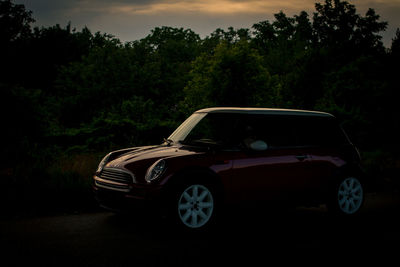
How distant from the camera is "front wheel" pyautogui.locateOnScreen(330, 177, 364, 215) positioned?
821 cm

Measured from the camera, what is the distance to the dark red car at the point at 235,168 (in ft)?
21.2

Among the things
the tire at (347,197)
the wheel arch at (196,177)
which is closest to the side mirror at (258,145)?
the wheel arch at (196,177)

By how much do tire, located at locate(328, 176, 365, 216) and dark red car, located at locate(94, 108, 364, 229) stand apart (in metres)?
0.02

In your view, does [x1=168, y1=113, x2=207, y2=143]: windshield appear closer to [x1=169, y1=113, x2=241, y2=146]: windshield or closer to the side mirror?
[x1=169, y1=113, x2=241, y2=146]: windshield

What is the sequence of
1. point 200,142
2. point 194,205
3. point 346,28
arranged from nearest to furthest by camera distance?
point 194,205, point 200,142, point 346,28

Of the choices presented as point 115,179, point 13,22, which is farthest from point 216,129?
point 13,22

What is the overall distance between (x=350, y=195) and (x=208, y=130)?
284 centimetres

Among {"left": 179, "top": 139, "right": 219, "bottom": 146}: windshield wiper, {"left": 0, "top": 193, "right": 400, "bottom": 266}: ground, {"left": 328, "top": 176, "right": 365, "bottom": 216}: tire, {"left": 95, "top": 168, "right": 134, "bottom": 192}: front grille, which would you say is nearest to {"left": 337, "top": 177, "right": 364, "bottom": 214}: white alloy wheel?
{"left": 328, "top": 176, "right": 365, "bottom": 216}: tire

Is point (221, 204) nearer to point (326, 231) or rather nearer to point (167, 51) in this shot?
point (326, 231)

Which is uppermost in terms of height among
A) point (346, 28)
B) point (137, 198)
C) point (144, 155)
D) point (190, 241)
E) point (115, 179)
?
point (346, 28)

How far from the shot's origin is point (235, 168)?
6.93m

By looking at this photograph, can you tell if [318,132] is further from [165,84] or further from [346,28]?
[346,28]

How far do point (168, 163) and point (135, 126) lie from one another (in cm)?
1843

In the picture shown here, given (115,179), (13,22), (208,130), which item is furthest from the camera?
(13,22)
